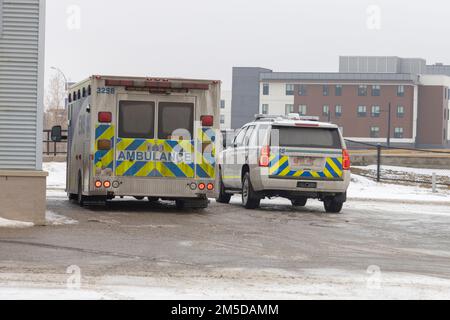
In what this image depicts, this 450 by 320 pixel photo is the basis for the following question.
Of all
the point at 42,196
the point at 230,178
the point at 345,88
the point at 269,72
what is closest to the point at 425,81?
the point at 345,88

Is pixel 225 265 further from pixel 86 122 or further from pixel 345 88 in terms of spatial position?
pixel 345 88

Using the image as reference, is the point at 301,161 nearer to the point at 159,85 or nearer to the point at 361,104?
the point at 159,85

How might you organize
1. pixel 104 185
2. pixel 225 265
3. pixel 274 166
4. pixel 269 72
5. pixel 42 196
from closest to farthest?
pixel 225 265, pixel 42 196, pixel 104 185, pixel 274 166, pixel 269 72

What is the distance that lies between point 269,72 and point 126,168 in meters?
116

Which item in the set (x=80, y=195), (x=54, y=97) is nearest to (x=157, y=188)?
(x=80, y=195)

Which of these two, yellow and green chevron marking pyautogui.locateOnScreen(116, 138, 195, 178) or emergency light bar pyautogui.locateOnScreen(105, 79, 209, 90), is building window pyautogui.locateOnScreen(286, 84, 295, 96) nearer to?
emergency light bar pyautogui.locateOnScreen(105, 79, 209, 90)

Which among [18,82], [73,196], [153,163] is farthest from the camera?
[73,196]

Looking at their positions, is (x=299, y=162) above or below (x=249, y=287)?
above

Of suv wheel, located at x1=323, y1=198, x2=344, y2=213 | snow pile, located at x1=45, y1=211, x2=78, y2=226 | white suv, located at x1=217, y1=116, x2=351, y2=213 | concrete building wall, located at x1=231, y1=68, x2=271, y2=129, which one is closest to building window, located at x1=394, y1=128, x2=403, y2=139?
concrete building wall, located at x1=231, y1=68, x2=271, y2=129

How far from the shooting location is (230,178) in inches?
907

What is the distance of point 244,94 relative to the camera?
14012 centimetres

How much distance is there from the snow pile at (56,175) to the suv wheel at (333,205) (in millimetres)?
9974

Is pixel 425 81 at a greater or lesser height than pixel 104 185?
greater

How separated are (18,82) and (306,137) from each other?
22.8ft
